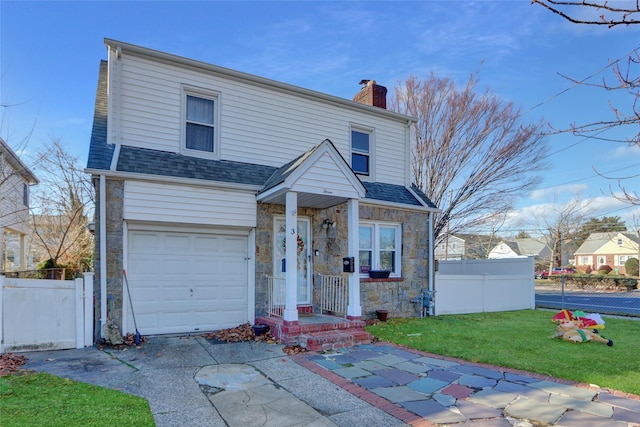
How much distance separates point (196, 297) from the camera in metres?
7.73

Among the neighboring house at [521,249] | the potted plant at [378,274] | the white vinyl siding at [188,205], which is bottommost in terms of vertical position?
the neighboring house at [521,249]

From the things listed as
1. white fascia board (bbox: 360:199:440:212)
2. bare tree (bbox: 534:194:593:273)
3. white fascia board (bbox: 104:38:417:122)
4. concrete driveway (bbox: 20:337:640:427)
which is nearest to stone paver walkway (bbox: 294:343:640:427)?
concrete driveway (bbox: 20:337:640:427)

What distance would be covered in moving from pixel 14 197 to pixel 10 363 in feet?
42.1

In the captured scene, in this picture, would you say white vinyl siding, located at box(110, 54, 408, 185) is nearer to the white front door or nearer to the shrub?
the white front door

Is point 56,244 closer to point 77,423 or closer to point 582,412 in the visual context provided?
point 77,423

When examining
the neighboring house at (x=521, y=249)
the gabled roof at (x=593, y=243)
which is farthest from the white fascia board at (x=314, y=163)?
the neighboring house at (x=521, y=249)

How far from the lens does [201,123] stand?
849 centimetres

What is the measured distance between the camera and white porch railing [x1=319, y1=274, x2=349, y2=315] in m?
8.39

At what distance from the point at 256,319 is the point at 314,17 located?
282 inches

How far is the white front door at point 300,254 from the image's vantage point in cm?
856

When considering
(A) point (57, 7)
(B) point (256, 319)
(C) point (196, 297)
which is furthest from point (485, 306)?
(A) point (57, 7)

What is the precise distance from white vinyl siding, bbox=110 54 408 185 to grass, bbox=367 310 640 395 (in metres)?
4.44

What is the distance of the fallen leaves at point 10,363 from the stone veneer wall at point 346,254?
13.2 ft

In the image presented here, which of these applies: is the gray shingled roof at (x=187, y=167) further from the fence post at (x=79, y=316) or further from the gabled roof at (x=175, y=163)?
the fence post at (x=79, y=316)
